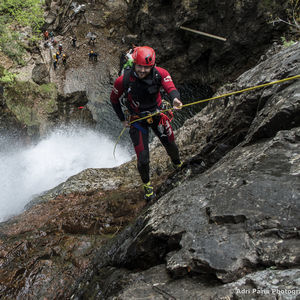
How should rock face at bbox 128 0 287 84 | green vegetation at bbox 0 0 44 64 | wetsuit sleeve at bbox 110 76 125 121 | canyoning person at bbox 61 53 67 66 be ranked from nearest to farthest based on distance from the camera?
wetsuit sleeve at bbox 110 76 125 121 < rock face at bbox 128 0 287 84 < green vegetation at bbox 0 0 44 64 < canyoning person at bbox 61 53 67 66

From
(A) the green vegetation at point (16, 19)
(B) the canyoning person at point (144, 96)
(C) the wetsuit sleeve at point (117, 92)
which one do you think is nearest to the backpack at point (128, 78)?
(B) the canyoning person at point (144, 96)

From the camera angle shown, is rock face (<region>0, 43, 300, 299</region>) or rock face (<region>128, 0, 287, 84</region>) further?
rock face (<region>128, 0, 287, 84</region>)

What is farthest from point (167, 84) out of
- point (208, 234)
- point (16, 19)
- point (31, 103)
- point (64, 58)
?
point (16, 19)

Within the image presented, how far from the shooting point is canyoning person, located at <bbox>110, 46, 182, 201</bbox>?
14.8 ft

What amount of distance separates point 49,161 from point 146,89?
33.6 ft

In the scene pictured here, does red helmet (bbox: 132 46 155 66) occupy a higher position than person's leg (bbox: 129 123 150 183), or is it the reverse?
red helmet (bbox: 132 46 155 66)

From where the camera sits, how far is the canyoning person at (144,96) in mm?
4496

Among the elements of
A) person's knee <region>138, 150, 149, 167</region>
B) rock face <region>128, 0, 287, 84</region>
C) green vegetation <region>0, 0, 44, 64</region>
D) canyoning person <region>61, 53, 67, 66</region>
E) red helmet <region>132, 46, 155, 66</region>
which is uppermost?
green vegetation <region>0, 0, 44, 64</region>

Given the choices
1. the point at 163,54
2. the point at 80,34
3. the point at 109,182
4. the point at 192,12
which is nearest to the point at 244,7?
the point at 192,12

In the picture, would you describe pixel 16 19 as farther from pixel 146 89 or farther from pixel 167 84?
pixel 167 84

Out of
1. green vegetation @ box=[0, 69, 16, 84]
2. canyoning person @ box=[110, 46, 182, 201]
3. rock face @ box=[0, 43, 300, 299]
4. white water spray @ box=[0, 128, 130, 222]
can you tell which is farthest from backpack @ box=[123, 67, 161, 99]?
green vegetation @ box=[0, 69, 16, 84]

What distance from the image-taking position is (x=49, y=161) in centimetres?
1319

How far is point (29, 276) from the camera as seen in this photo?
4156mm

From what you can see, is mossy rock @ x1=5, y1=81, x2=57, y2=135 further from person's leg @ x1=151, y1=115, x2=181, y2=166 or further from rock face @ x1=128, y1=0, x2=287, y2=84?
person's leg @ x1=151, y1=115, x2=181, y2=166
